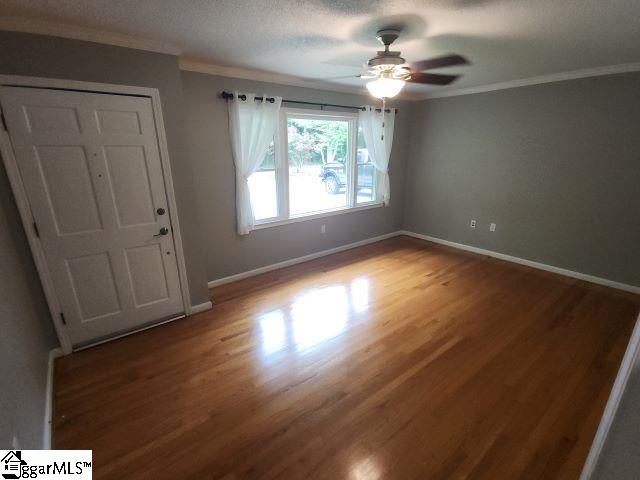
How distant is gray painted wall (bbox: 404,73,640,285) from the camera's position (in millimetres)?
3266

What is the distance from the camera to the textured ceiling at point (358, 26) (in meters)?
1.68

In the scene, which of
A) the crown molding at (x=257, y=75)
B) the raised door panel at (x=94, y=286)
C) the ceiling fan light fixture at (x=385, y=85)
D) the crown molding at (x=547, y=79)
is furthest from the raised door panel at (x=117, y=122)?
the crown molding at (x=547, y=79)

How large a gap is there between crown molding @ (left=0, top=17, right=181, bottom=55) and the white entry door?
36 centimetres

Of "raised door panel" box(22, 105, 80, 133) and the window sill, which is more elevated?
"raised door panel" box(22, 105, 80, 133)

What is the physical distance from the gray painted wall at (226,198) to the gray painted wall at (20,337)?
1.47m

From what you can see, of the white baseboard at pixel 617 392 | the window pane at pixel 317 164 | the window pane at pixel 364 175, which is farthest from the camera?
the window pane at pixel 364 175

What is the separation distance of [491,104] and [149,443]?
16.8ft

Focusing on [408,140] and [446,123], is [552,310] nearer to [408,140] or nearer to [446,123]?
[446,123]

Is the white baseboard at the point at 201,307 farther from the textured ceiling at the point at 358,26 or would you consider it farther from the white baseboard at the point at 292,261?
the textured ceiling at the point at 358,26

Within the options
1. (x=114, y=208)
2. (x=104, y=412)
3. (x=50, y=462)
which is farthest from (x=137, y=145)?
(x=50, y=462)

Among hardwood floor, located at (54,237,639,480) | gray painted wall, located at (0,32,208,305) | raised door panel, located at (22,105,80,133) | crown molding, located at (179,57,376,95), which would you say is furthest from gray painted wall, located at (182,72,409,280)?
raised door panel, located at (22,105,80,133)

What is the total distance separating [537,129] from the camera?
3748mm

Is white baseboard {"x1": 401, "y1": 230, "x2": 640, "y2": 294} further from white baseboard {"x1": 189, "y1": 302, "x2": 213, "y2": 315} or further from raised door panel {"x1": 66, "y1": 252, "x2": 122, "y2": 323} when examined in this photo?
raised door panel {"x1": 66, "y1": 252, "x2": 122, "y2": 323}

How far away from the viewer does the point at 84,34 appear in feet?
6.69
